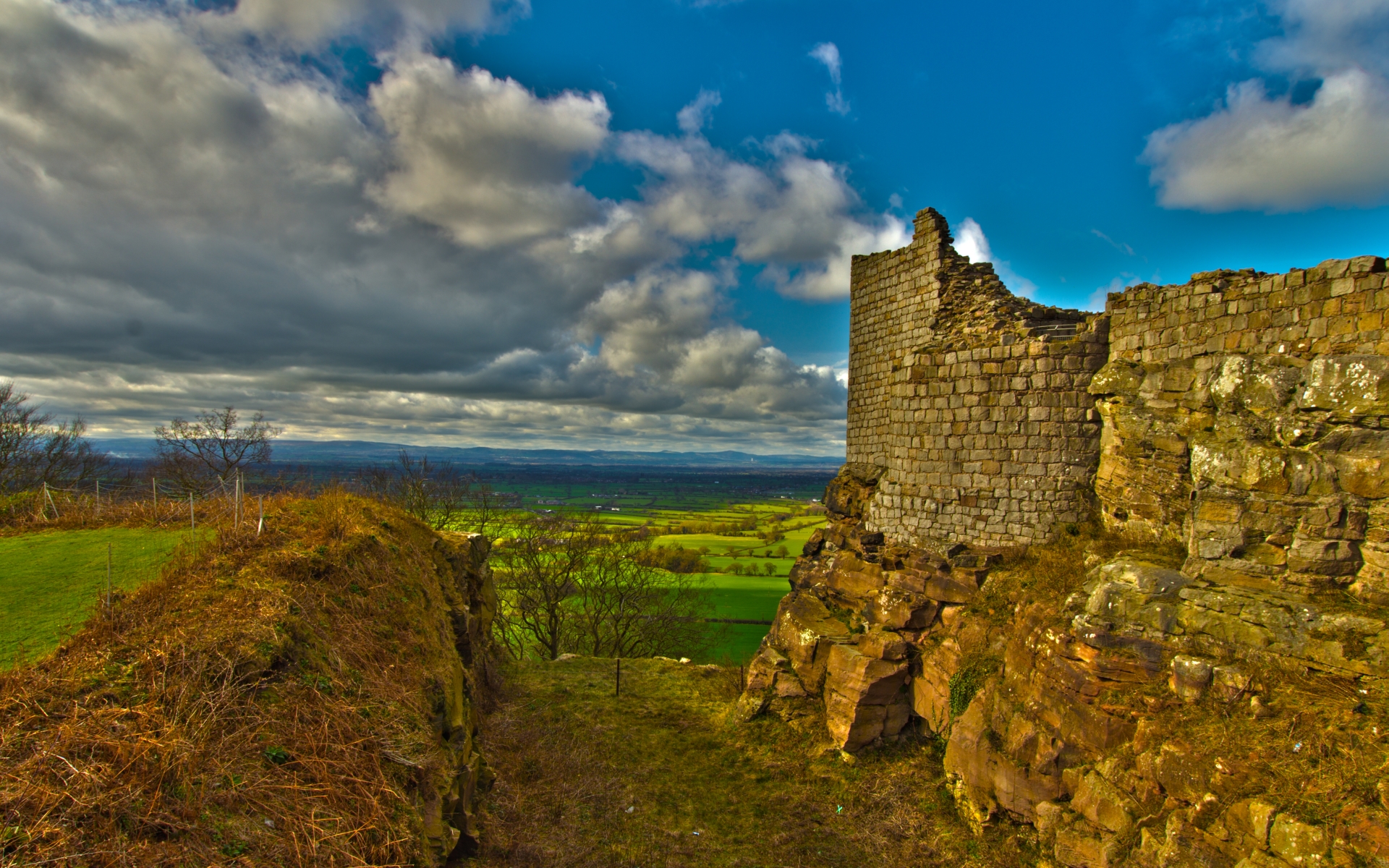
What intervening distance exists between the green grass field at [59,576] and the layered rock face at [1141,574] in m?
12.1

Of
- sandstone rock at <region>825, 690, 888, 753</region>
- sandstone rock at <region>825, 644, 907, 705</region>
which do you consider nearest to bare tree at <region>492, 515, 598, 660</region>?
sandstone rock at <region>825, 690, 888, 753</region>

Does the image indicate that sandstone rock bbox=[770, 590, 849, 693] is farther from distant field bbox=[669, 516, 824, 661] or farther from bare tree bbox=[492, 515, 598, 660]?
bare tree bbox=[492, 515, 598, 660]

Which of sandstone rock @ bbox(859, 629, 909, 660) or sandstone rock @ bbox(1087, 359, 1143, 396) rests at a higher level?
sandstone rock @ bbox(1087, 359, 1143, 396)

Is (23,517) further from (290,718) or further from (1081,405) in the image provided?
(1081,405)

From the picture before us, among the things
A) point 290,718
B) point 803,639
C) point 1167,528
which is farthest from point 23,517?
point 1167,528

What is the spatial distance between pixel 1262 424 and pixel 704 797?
10.8 m

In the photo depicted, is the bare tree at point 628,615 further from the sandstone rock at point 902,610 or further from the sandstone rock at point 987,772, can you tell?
the sandstone rock at point 987,772

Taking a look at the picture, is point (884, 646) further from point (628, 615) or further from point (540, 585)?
point (540, 585)

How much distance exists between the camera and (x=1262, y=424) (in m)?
7.45

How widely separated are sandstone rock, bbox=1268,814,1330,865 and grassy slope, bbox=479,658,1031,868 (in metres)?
3.59

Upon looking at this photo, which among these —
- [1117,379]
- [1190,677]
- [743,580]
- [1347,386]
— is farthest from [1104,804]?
[743,580]

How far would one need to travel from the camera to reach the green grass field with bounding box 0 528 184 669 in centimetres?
684

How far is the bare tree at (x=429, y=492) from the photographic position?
92.4ft

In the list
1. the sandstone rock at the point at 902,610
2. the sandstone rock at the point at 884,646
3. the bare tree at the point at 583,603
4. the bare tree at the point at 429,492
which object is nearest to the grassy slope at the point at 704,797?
the sandstone rock at the point at 884,646
